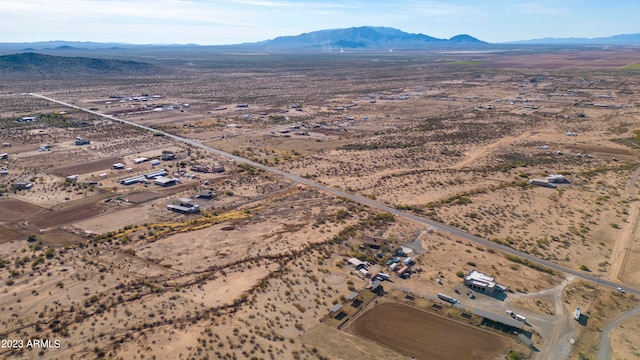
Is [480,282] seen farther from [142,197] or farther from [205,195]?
[142,197]

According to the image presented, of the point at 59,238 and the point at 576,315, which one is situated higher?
the point at 59,238

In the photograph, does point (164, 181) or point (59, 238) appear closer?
point (59, 238)

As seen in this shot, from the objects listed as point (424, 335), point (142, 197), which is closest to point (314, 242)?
point (424, 335)

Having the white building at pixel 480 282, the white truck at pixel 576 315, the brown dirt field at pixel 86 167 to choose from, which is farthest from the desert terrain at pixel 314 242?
the white truck at pixel 576 315

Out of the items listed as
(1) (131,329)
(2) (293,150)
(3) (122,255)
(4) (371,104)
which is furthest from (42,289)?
(4) (371,104)

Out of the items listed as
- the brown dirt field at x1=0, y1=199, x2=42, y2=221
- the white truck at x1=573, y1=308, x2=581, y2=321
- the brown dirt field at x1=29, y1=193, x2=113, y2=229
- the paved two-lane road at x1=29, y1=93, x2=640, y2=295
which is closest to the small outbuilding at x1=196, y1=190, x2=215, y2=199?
the brown dirt field at x1=29, y1=193, x2=113, y2=229

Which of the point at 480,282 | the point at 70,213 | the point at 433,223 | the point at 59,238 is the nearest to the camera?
the point at 480,282

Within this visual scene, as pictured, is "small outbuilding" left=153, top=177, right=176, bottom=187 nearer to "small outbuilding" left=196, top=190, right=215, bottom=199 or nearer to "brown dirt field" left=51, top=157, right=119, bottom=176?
"small outbuilding" left=196, top=190, right=215, bottom=199

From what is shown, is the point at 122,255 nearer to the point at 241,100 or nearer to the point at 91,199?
the point at 91,199
